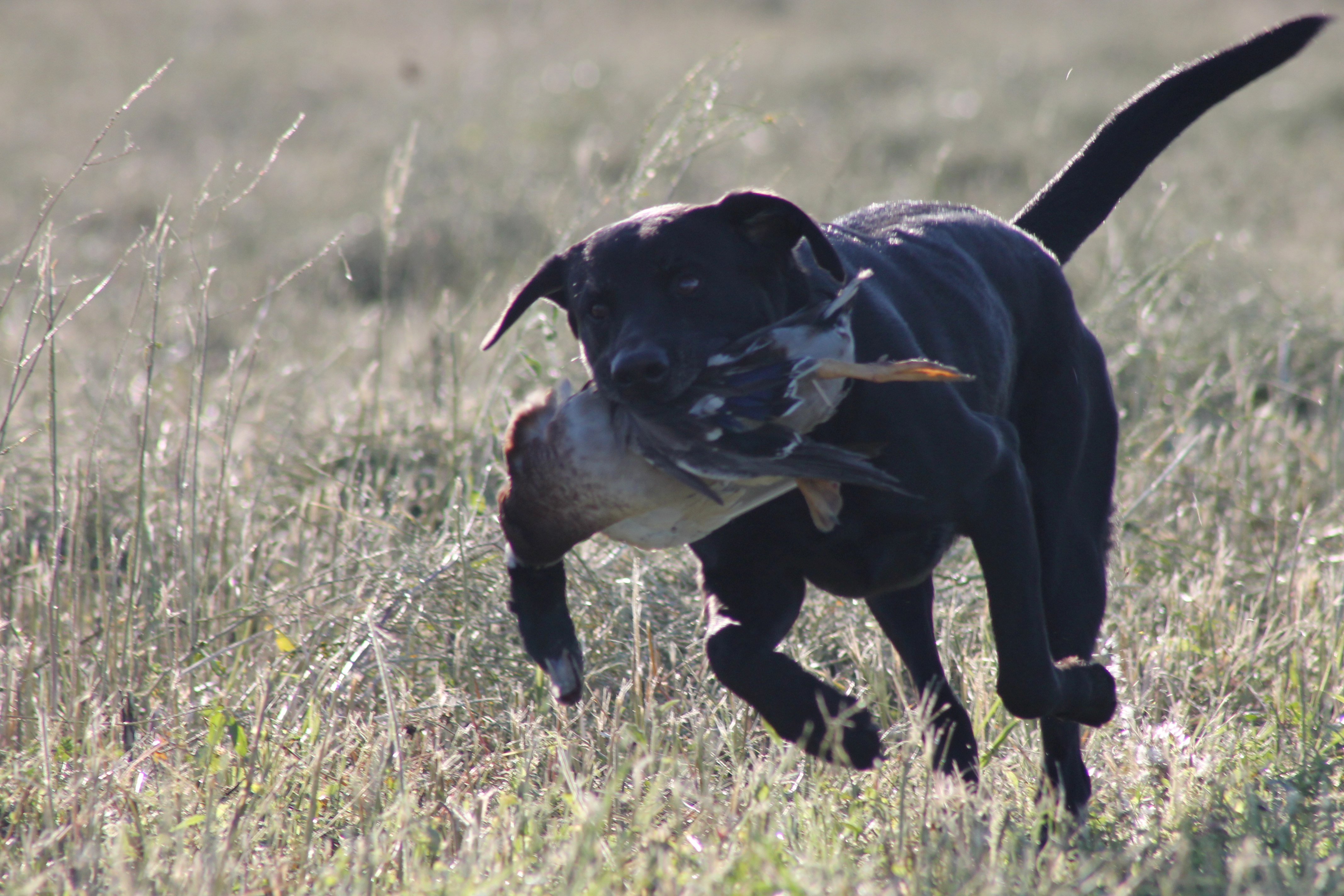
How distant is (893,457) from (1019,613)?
400 mm

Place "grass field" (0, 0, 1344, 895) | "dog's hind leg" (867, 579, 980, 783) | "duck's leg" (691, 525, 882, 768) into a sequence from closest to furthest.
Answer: "grass field" (0, 0, 1344, 895), "duck's leg" (691, 525, 882, 768), "dog's hind leg" (867, 579, 980, 783)

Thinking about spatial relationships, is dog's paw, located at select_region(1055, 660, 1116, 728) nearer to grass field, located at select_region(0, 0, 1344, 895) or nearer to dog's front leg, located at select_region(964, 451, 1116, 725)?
dog's front leg, located at select_region(964, 451, 1116, 725)

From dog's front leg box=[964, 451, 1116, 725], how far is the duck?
417mm

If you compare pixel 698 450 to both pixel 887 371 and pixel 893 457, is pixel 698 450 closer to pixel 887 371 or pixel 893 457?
pixel 887 371

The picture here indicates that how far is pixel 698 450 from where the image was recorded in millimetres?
2059

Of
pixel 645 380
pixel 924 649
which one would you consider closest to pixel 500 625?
pixel 924 649

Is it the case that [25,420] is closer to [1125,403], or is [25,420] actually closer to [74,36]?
[1125,403]

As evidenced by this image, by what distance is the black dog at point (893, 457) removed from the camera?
2334 millimetres

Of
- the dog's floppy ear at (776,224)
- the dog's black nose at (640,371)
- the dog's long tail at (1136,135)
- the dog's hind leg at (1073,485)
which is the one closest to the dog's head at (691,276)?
the dog's floppy ear at (776,224)

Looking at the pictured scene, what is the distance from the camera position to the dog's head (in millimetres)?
2422

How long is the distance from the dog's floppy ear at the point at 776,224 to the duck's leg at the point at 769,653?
0.50 metres

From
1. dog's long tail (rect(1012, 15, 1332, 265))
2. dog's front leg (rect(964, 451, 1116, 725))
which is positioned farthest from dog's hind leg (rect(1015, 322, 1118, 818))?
dog's long tail (rect(1012, 15, 1332, 265))

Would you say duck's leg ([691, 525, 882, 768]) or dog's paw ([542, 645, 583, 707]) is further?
duck's leg ([691, 525, 882, 768])

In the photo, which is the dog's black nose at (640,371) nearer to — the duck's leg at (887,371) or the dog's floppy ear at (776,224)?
the duck's leg at (887,371)
